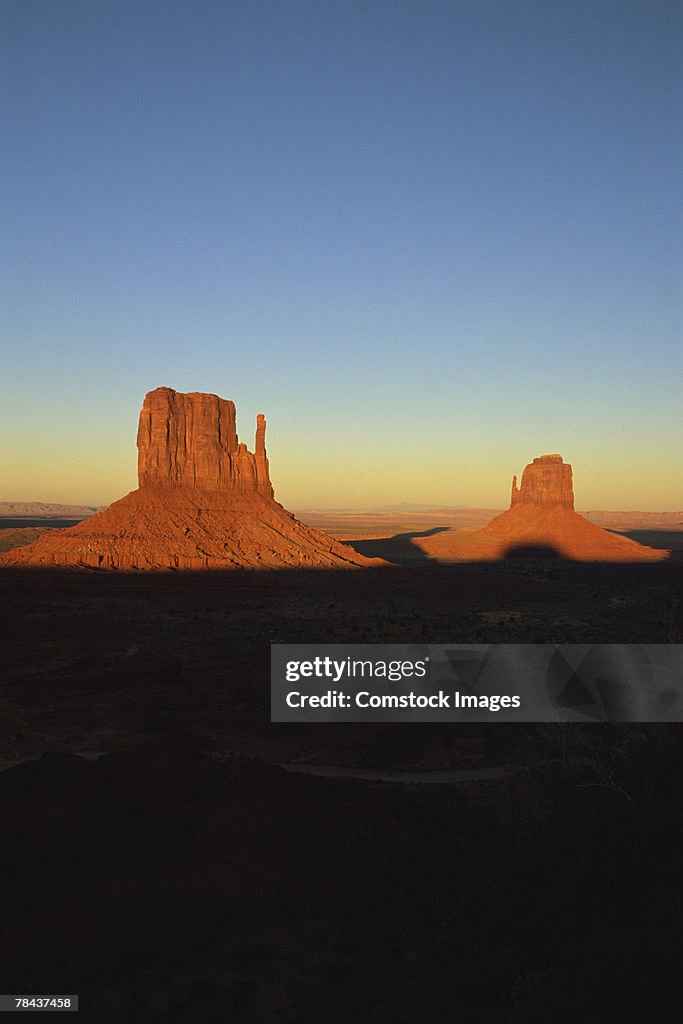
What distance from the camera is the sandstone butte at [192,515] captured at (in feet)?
260

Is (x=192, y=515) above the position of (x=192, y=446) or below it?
below

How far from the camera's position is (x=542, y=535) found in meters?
143

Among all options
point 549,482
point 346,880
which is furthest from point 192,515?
point 549,482

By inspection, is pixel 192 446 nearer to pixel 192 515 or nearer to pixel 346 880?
pixel 192 515

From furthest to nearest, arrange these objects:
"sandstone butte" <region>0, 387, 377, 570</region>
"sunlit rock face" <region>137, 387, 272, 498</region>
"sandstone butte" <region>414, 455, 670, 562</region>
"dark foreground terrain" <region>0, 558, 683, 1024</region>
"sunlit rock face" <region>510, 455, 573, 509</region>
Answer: "sunlit rock face" <region>510, 455, 573, 509</region>
"sandstone butte" <region>414, 455, 670, 562</region>
"sunlit rock face" <region>137, 387, 272, 498</region>
"sandstone butte" <region>0, 387, 377, 570</region>
"dark foreground terrain" <region>0, 558, 683, 1024</region>

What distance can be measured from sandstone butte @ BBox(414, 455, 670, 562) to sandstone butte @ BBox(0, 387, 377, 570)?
4474cm

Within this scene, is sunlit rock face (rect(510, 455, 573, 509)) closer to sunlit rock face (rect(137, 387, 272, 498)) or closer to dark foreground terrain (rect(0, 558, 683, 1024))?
sunlit rock face (rect(137, 387, 272, 498))

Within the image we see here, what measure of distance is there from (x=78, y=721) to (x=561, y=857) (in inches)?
900

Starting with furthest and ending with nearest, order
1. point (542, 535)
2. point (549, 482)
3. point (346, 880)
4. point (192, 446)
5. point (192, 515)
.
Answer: point (549, 482) < point (542, 535) < point (192, 446) < point (192, 515) < point (346, 880)

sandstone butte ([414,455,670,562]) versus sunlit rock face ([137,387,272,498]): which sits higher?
sunlit rock face ([137,387,272,498])

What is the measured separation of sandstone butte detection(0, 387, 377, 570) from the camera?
7912 cm

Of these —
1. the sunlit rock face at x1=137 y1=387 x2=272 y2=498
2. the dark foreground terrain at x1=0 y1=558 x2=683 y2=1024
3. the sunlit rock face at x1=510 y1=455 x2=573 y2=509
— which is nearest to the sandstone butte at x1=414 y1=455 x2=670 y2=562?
the sunlit rock face at x1=510 y1=455 x2=573 y2=509

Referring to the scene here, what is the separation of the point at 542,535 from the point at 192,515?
263 ft

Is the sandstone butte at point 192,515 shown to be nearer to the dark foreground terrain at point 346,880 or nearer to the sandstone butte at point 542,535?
the sandstone butte at point 542,535
